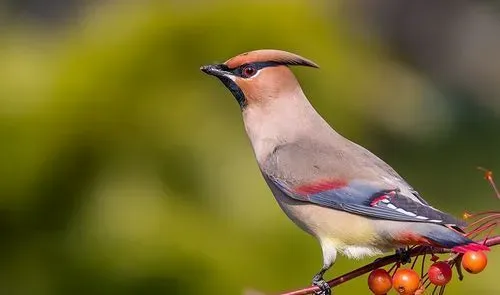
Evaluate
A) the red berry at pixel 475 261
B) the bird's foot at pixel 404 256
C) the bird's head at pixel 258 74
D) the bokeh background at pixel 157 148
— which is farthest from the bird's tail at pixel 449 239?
the bokeh background at pixel 157 148

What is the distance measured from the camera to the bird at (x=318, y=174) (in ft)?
7.41

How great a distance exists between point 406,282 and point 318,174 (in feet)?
1.39

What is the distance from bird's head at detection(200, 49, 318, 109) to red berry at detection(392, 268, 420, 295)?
0.52 meters

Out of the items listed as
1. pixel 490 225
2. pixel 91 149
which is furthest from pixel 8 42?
pixel 490 225

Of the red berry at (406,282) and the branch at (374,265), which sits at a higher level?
the branch at (374,265)

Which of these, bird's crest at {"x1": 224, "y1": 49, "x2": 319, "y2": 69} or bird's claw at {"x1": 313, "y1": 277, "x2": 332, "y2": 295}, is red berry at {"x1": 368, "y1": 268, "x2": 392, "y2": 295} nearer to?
bird's claw at {"x1": 313, "y1": 277, "x2": 332, "y2": 295}

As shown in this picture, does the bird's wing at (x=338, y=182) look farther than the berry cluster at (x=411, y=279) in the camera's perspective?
Yes

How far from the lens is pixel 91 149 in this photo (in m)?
4.52

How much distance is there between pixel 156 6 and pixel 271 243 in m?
1.36

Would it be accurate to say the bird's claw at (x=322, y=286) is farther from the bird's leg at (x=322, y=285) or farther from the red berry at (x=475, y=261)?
the red berry at (x=475, y=261)

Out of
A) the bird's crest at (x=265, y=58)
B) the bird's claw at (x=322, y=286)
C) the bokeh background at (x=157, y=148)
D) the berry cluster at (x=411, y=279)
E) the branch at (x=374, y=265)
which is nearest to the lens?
the branch at (x=374, y=265)

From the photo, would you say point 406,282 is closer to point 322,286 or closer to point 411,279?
point 411,279

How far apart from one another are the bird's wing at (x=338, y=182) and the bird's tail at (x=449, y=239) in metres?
0.08

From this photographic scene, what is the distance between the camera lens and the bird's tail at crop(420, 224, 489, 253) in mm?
1968
